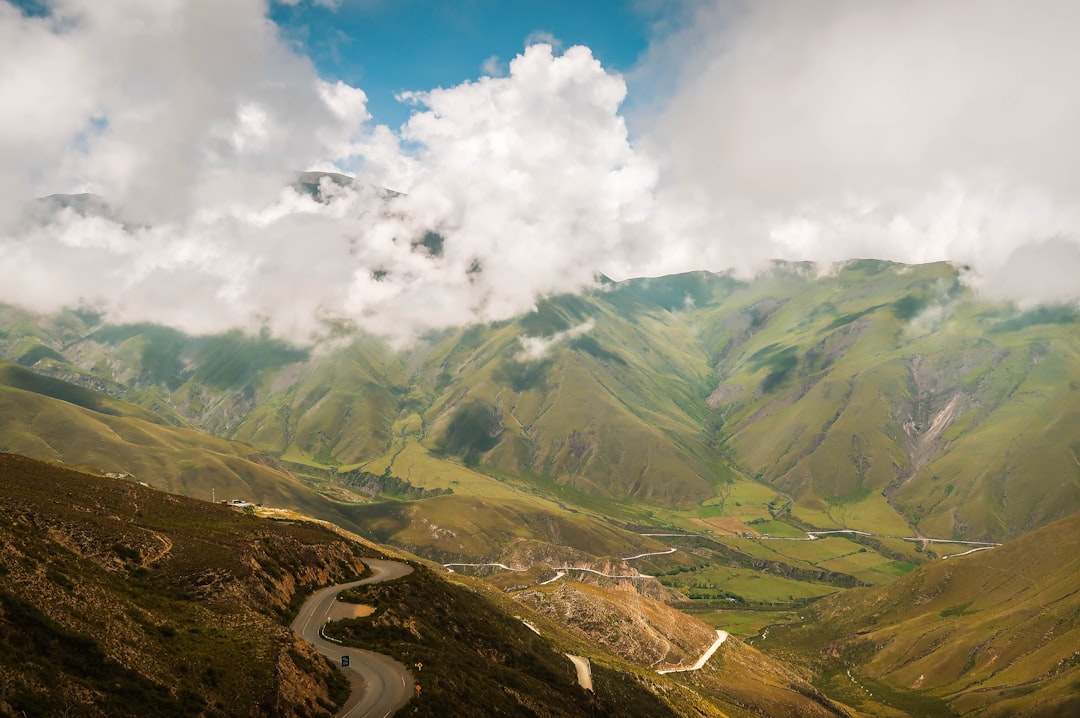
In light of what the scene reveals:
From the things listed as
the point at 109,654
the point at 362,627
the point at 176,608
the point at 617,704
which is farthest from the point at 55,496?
the point at 617,704

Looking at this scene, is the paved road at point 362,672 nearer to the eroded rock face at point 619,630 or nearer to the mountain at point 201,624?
the mountain at point 201,624

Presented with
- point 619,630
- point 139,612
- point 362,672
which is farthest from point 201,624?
point 619,630

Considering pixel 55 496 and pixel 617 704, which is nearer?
pixel 55 496

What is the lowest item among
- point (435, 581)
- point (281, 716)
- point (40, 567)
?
point (281, 716)

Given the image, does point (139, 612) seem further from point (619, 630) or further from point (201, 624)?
point (619, 630)

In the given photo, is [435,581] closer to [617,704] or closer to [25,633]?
[617,704]

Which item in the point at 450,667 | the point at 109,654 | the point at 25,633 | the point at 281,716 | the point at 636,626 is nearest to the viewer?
the point at 25,633
